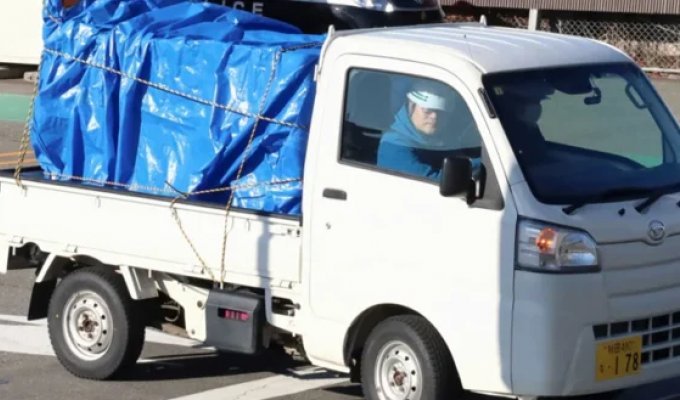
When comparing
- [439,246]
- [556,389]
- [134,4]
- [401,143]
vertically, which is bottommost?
[556,389]

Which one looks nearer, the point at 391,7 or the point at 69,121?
the point at 69,121

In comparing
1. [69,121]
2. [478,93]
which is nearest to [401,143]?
[478,93]

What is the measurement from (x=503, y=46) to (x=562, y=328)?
1.60 m

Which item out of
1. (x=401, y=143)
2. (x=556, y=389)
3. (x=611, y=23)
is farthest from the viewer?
(x=611, y=23)

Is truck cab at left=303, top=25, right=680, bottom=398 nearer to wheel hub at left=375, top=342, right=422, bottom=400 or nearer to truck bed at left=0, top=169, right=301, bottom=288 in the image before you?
wheel hub at left=375, top=342, right=422, bottom=400

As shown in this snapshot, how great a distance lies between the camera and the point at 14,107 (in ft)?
69.9

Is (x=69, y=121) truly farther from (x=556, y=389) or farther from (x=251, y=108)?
(x=556, y=389)

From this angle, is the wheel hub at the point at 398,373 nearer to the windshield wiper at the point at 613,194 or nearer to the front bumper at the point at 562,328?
the front bumper at the point at 562,328

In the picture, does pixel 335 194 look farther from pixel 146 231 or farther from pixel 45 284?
pixel 45 284

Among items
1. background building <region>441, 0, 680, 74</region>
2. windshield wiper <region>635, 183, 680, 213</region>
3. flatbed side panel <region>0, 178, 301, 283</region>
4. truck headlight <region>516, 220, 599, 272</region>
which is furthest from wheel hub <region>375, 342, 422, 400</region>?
background building <region>441, 0, 680, 74</region>

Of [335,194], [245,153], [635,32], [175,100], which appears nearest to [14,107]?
[635,32]

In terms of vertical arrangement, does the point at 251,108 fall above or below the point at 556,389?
above

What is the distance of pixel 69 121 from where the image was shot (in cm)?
851

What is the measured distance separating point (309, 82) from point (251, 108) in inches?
15.8
